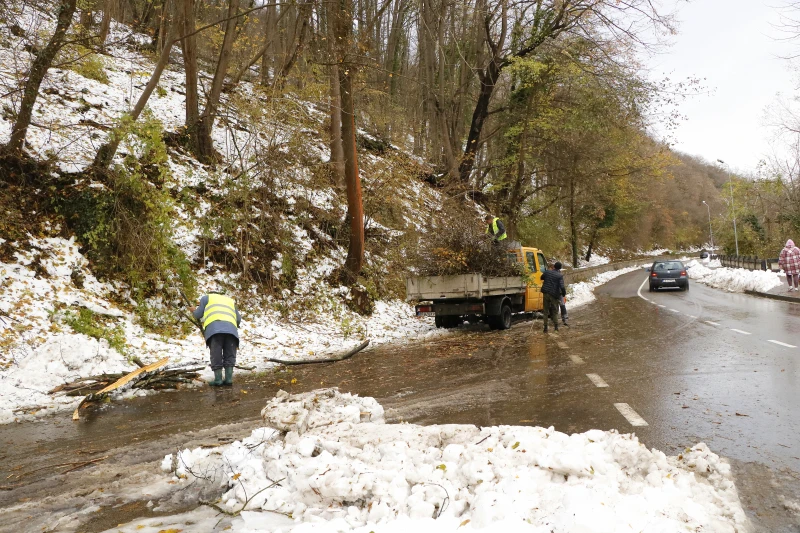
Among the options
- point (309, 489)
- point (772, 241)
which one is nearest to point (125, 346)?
point (309, 489)

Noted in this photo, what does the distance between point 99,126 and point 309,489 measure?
15.2m

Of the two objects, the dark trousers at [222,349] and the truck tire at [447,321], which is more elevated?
the dark trousers at [222,349]

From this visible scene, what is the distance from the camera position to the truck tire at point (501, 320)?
15.1 metres

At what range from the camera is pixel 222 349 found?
924cm

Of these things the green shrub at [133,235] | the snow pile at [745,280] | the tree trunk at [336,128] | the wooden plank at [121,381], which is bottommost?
the snow pile at [745,280]

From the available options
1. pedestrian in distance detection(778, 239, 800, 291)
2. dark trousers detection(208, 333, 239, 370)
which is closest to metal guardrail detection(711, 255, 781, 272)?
pedestrian in distance detection(778, 239, 800, 291)

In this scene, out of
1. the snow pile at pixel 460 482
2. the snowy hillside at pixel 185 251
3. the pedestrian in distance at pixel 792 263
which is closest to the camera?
the snow pile at pixel 460 482

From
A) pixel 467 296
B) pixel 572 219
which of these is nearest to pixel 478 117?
pixel 467 296

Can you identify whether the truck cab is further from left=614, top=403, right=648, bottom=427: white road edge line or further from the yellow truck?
left=614, top=403, right=648, bottom=427: white road edge line

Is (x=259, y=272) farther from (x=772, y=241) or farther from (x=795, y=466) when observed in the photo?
(x=772, y=241)

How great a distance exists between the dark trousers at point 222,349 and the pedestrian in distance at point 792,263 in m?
21.1

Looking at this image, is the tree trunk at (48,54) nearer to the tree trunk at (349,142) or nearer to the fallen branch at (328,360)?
the tree trunk at (349,142)

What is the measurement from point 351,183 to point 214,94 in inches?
197

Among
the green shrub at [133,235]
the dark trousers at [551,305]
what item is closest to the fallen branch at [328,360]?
the green shrub at [133,235]
